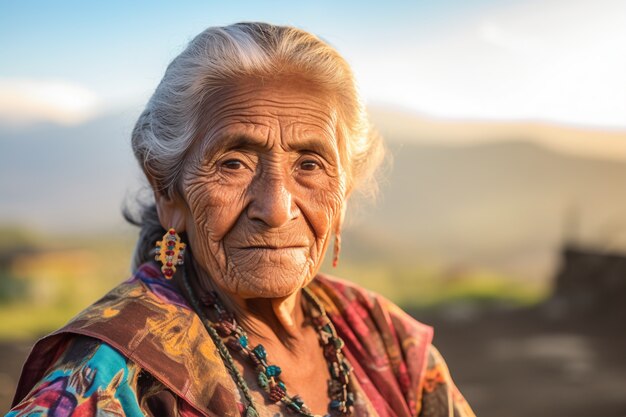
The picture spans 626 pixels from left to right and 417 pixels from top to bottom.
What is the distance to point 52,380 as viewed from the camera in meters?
2.10

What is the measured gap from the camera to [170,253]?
8.31 feet

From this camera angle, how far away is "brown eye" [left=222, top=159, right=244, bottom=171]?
2430mm

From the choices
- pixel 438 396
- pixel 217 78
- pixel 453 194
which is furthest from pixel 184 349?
pixel 453 194

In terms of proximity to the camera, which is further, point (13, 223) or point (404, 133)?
point (404, 133)

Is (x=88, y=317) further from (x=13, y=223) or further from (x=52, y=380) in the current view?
(x=13, y=223)

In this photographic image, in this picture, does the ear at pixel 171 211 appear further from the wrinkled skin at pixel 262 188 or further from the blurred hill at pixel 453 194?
the blurred hill at pixel 453 194

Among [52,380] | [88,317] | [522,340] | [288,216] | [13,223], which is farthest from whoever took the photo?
[522,340]

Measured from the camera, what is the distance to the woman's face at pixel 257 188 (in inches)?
94.7

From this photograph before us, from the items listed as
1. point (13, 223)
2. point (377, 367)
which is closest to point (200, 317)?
point (377, 367)

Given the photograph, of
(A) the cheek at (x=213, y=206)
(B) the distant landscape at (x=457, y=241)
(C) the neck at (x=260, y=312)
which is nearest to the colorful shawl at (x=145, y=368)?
(C) the neck at (x=260, y=312)

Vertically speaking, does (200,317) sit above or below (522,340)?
above

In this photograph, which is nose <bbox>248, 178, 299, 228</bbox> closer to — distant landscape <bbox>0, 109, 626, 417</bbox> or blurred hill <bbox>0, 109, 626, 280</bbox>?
distant landscape <bbox>0, 109, 626, 417</bbox>

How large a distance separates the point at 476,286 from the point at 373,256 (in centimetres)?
116

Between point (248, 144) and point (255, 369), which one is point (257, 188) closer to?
point (248, 144)
